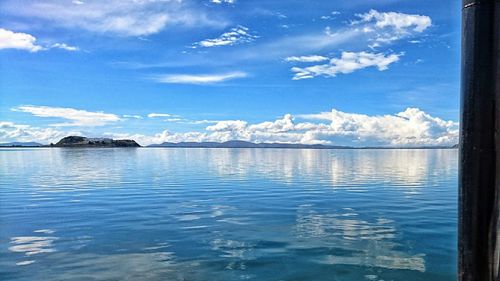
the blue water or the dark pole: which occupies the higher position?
the dark pole

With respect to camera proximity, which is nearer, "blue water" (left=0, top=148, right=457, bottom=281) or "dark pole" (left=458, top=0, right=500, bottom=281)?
"dark pole" (left=458, top=0, right=500, bottom=281)

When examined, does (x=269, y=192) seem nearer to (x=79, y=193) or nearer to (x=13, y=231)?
(x=79, y=193)

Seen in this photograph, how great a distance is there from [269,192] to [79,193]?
52.1ft

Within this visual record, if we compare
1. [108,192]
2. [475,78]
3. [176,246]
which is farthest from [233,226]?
[108,192]

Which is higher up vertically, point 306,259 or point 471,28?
point 471,28

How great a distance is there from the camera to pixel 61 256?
50.8 ft

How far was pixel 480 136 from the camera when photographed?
6.19 meters

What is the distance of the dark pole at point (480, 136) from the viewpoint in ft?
20.1

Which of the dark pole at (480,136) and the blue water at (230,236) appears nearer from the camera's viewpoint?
the dark pole at (480,136)

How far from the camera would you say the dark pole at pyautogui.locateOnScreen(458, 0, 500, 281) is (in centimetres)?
612

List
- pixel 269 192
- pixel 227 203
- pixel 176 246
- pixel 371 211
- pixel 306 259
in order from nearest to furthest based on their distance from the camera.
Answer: pixel 306 259, pixel 176 246, pixel 371 211, pixel 227 203, pixel 269 192

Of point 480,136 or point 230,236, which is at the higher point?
point 480,136

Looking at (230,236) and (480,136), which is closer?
(480,136)

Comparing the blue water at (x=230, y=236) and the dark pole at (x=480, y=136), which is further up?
the dark pole at (x=480, y=136)
